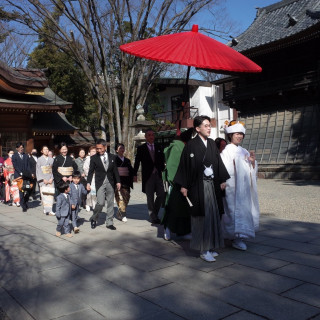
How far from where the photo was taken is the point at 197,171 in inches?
180

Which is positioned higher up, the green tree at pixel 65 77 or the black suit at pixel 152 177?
the green tree at pixel 65 77

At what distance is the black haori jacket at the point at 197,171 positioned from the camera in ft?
14.7

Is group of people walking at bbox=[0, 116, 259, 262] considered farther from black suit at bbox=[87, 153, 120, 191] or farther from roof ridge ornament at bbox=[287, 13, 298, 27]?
roof ridge ornament at bbox=[287, 13, 298, 27]

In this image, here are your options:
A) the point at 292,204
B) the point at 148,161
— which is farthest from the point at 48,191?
the point at 292,204

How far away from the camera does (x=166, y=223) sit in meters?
5.55

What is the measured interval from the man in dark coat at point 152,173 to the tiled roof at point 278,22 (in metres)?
10.7

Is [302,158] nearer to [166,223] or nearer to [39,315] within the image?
[166,223]

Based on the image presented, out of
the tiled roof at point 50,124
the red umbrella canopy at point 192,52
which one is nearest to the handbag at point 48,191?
the red umbrella canopy at point 192,52

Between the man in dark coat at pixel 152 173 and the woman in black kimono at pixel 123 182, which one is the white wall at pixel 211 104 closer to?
the woman in black kimono at pixel 123 182

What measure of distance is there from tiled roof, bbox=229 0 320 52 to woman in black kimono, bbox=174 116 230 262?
12.1 metres

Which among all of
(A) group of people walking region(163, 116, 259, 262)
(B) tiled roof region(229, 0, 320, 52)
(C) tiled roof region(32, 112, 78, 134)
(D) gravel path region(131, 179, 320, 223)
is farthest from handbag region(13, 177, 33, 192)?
(B) tiled roof region(229, 0, 320, 52)

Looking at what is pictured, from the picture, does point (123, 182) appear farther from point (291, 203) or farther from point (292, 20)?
point (292, 20)

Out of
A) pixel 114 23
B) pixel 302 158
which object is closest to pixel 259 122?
pixel 302 158

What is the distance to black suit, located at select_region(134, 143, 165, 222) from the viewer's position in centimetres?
690
